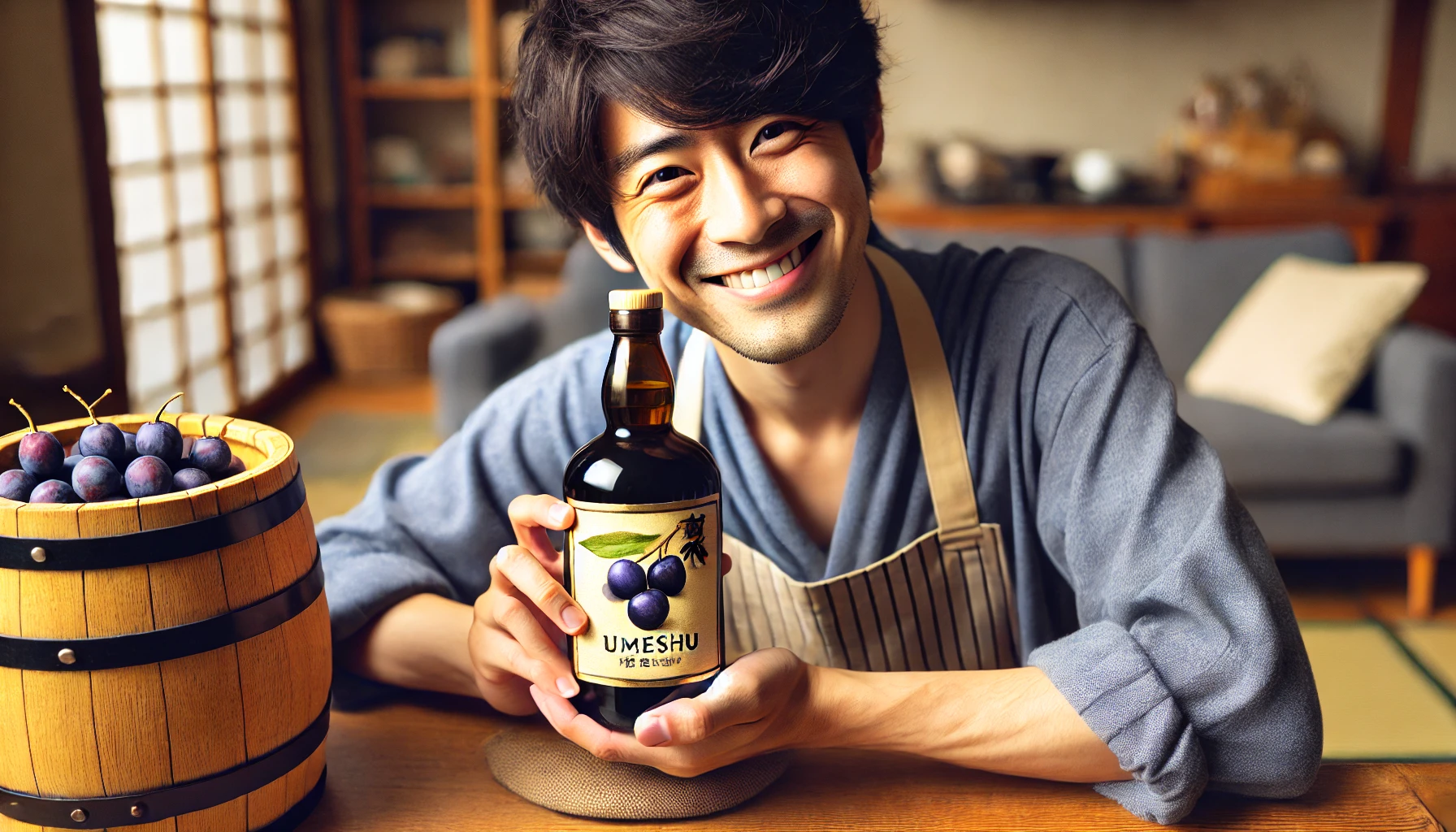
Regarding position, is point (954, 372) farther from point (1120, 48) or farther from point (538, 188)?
point (1120, 48)

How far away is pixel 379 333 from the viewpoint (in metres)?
5.37

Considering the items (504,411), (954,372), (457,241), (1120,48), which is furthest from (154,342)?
(1120,48)

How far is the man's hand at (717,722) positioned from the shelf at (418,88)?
16.8 ft

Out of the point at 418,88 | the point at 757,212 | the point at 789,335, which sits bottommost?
the point at 789,335

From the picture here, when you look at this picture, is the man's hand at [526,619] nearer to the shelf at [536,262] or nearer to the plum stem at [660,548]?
the plum stem at [660,548]

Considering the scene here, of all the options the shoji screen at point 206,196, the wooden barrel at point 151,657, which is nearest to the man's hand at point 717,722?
the wooden barrel at point 151,657

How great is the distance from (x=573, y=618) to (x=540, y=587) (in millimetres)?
53

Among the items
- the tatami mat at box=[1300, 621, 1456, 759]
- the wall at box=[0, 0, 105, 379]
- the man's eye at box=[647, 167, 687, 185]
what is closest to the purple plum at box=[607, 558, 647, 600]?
the man's eye at box=[647, 167, 687, 185]

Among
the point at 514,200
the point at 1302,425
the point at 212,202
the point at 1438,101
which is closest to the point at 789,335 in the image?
the point at 1302,425

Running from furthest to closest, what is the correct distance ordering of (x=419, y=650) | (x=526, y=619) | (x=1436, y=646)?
(x=1436, y=646), (x=419, y=650), (x=526, y=619)

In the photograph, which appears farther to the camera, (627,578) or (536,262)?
A: (536,262)

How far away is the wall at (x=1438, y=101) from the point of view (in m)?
5.33

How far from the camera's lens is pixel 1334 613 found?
308cm

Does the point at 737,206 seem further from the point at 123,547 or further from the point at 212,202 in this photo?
the point at 212,202
